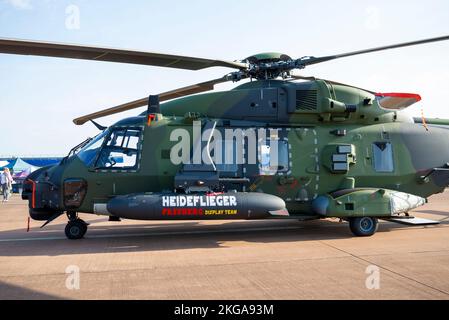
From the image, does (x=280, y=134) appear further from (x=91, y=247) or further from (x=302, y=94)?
(x=91, y=247)

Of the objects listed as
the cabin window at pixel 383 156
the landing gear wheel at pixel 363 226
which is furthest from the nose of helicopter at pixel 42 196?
the cabin window at pixel 383 156

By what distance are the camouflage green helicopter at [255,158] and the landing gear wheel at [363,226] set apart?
26 millimetres

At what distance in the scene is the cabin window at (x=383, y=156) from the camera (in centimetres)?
932

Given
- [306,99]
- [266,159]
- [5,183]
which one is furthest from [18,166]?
[306,99]

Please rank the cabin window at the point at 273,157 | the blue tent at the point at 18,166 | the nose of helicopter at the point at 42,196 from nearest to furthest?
the nose of helicopter at the point at 42,196 < the cabin window at the point at 273,157 < the blue tent at the point at 18,166

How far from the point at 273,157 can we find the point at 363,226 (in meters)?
2.52

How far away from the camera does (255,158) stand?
28.7ft

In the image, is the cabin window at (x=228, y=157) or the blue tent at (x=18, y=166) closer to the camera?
the cabin window at (x=228, y=157)

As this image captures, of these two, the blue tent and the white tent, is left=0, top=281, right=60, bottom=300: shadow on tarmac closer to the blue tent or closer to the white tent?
the blue tent

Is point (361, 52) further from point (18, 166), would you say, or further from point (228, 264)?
point (18, 166)

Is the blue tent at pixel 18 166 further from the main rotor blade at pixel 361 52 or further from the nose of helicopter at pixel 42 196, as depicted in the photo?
the main rotor blade at pixel 361 52
